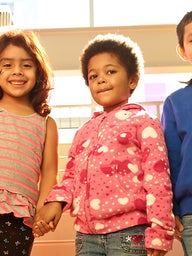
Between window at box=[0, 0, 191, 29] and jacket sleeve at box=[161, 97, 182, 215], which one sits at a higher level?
window at box=[0, 0, 191, 29]

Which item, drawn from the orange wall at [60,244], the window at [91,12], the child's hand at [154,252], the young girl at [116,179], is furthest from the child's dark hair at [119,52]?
the window at [91,12]

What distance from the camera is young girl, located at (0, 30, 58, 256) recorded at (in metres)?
1.27

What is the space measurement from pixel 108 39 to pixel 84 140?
35 cm

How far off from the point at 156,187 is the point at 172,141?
0.19 metres

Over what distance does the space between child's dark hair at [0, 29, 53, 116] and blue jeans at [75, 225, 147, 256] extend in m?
0.50

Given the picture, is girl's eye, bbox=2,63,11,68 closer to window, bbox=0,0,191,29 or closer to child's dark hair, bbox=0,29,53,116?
child's dark hair, bbox=0,29,53,116

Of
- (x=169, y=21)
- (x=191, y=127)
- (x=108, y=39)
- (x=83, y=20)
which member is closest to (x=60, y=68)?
(x=83, y=20)

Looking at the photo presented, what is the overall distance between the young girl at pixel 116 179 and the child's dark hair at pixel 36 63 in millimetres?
200

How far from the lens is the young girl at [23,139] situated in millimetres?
1270

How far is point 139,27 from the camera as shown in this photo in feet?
13.7

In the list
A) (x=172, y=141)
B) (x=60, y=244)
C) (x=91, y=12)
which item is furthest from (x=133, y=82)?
(x=91, y=12)

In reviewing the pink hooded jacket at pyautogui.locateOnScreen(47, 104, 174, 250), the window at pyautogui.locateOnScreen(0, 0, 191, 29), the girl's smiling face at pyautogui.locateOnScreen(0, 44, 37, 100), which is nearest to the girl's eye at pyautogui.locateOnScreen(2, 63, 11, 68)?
the girl's smiling face at pyautogui.locateOnScreen(0, 44, 37, 100)

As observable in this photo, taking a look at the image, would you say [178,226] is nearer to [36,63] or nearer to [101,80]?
[101,80]

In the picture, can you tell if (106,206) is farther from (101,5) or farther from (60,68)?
(101,5)
